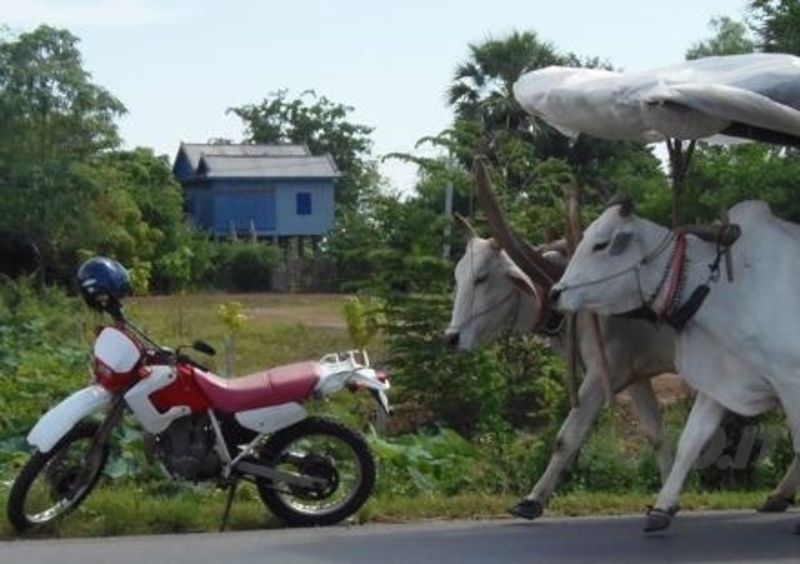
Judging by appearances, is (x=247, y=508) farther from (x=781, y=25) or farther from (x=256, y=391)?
(x=781, y=25)

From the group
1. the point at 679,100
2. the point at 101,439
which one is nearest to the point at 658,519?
the point at 679,100

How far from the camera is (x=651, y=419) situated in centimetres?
988

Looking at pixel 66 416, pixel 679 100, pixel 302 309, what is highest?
pixel 679 100

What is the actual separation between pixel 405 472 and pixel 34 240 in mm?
37302

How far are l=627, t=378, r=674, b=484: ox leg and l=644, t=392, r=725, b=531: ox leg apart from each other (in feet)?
3.25

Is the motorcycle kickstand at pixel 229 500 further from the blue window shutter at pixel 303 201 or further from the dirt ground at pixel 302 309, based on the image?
the blue window shutter at pixel 303 201

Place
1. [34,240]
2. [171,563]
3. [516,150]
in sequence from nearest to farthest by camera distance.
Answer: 1. [171,563]
2. [516,150]
3. [34,240]

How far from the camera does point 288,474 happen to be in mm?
9164

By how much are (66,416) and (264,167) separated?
5654 cm

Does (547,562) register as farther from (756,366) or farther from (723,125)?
(723,125)

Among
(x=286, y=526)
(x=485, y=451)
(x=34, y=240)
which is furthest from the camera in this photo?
(x=34, y=240)

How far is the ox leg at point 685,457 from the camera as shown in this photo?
8.53 meters

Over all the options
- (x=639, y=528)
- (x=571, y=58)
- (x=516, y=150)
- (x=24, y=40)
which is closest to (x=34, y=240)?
(x=24, y=40)

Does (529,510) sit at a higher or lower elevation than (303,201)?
lower
